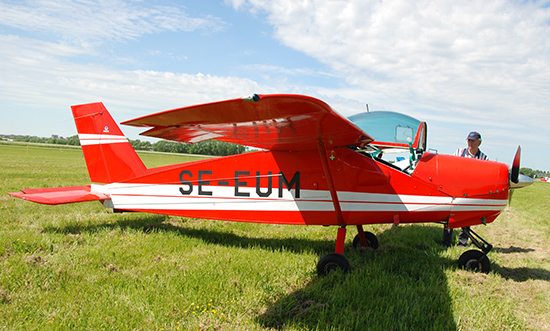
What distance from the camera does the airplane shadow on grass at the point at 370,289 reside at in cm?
324

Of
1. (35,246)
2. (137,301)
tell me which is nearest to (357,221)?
(137,301)

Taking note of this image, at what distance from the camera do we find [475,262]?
4.86m

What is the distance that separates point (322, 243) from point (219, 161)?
2.49 meters

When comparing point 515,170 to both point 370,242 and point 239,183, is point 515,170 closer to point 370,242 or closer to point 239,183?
point 370,242

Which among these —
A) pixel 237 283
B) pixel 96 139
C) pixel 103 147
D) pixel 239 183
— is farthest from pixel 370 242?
pixel 96 139

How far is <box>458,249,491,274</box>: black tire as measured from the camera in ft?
15.6

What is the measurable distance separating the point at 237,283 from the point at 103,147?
421 cm

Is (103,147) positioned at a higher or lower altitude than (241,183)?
higher

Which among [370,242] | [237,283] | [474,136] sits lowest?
[237,283]

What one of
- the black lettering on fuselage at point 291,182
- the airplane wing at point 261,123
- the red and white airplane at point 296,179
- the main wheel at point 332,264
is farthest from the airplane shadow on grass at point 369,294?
the airplane wing at point 261,123

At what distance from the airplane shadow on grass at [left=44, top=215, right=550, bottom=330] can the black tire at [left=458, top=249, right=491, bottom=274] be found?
0.69 feet

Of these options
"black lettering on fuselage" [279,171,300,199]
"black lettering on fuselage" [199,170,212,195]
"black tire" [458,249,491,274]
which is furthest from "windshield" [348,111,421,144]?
"black lettering on fuselage" [199,170,212,195]

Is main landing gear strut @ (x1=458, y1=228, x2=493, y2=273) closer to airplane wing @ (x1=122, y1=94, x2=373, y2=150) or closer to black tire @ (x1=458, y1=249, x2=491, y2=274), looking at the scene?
black tire @ (x1=458, y1=249, x2=491, y2=274)

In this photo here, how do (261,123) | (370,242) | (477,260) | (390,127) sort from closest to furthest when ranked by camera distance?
(261,123) → (477,260) → (370,242) → (390,127)
